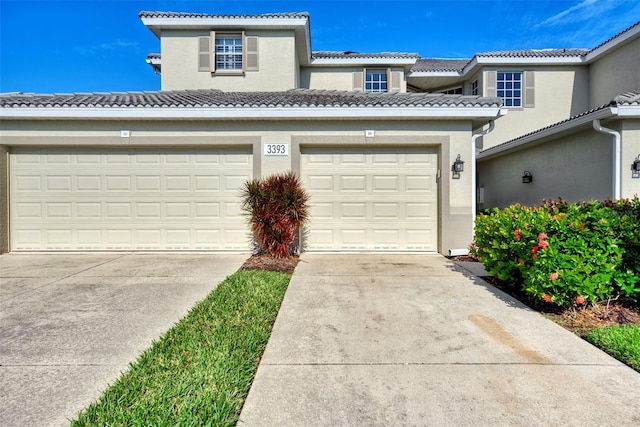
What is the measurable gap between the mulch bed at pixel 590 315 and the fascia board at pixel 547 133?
195 inches

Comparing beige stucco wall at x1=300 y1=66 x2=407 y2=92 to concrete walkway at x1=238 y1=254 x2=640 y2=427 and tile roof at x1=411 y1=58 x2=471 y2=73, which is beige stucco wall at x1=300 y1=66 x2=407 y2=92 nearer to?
tile roof at x1=411 y1=58 x2=471 y2=73

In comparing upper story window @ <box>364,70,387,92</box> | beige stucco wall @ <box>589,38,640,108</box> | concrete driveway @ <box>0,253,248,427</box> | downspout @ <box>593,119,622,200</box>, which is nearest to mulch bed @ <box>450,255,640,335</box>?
concrete driveway @ <box>0,253,248,427</box>

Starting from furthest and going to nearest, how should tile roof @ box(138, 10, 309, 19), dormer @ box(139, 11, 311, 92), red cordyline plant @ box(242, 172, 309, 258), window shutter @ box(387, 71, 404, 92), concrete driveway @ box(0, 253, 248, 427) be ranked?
1. window shutter @ box(387, 71, 404, 92)
2. dormer @ box(139, 11, 311, 92)
3. tile roof @ box(138, 10, 309, 19)
4. red cordyline plant @ box(242, 172, 309, 258)
5. concrete driveway @ box(0, 253, 248, 427)

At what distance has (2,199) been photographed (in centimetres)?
698

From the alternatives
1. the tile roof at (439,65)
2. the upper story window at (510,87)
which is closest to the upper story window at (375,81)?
the tile roof at (439,65)

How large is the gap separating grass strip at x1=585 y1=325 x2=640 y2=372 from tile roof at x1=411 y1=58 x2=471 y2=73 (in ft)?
42.7

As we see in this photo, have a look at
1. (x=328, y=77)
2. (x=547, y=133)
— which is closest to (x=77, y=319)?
(x=547, y=133)

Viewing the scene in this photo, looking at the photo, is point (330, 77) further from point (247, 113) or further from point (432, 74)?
point (247, 113)

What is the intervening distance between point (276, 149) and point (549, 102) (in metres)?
11.6

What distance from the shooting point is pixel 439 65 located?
15.1 metres

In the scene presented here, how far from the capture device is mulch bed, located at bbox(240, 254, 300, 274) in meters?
5.69

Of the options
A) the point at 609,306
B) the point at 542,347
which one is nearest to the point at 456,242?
the point at 609,306

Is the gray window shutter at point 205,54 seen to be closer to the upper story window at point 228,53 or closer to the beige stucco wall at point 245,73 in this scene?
the upper story window at point 228,53

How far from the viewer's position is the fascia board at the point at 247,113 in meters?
6.75
